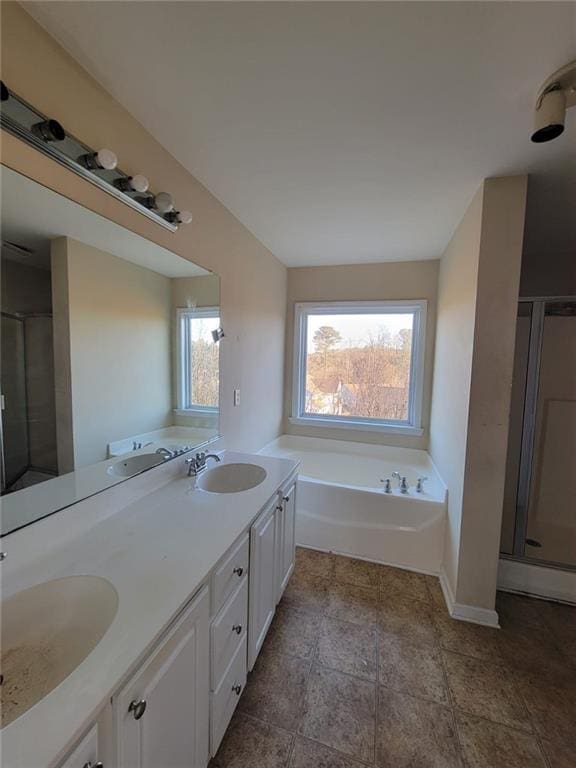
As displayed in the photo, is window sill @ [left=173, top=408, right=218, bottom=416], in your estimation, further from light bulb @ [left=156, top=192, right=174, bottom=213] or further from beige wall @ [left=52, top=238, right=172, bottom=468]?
light bulb @ [left=156, top=192, right=174, bottom=213]

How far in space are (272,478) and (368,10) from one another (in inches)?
71.1

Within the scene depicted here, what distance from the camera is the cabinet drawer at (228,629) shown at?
104 centimetres

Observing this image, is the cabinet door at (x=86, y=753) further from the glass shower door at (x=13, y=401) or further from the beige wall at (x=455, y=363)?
the beige wall at (x=455, y=363)

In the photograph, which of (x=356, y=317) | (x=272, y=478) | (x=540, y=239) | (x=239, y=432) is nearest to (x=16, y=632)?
(x=272, y=478)

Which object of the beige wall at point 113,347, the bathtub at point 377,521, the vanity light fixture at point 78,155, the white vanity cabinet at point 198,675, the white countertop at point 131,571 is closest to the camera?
the white countertop at point 131,571

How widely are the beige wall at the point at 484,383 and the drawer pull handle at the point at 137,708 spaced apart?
1722 mm

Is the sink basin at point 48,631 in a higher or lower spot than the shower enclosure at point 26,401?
lower

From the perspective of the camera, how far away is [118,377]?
53.8 inches

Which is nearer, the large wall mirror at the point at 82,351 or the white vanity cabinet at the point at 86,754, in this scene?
the white vanity cabinet at the point at 86,754

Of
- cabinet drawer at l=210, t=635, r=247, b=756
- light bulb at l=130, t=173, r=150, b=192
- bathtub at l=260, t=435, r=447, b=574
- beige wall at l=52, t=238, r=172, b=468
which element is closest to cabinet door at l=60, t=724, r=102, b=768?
cabinet drawer at l=210, t=635, r=247, b=756

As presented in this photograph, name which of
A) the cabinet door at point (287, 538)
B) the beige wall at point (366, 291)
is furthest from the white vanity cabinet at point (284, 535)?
the beige wall at point (366, 291)

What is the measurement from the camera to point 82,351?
118cm

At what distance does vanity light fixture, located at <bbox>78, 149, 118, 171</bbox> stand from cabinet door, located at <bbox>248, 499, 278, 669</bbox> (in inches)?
57.0

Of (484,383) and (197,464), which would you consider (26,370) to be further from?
(484,383)
